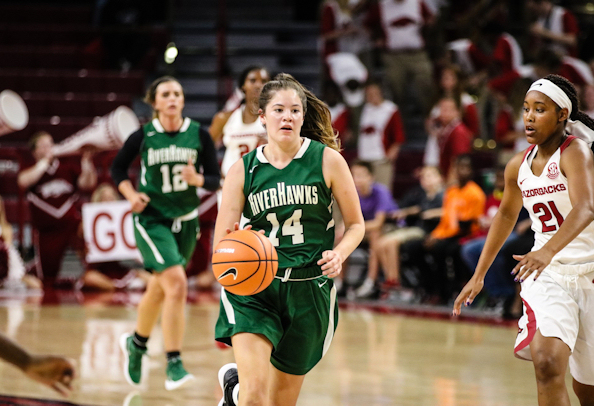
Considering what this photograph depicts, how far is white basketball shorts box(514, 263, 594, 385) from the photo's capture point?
142 inches

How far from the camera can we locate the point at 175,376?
5199 millimetres

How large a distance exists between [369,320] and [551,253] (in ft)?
16.5

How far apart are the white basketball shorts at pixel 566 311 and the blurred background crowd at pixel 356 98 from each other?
9.45 feet

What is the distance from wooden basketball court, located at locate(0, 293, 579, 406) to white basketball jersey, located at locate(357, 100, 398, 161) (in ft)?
8.77

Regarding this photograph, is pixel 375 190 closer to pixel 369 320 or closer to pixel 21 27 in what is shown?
pixel 369 320

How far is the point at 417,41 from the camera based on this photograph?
38.4 feet

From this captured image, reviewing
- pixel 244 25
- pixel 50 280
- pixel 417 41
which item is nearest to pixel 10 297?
pixel 50 280

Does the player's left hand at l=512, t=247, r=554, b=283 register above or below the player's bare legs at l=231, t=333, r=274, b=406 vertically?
above

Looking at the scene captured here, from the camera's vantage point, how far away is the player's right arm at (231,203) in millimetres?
3617

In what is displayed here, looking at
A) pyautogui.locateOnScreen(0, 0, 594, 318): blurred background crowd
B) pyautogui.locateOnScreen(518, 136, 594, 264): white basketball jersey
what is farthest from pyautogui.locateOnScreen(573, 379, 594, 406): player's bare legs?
pyautogui.locateOnScreen(0, 0, 594, 318): blurred background crowd

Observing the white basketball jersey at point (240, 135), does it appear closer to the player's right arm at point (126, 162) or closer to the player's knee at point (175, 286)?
the player's right arm at point (126, 162)

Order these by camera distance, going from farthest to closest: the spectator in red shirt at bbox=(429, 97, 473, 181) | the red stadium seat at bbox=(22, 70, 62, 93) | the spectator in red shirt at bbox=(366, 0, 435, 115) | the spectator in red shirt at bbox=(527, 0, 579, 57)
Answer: the red stadium seat at bbox=(22, 70, 62, 93) → the spectator in red shirt at bbox=(366, 0, 435, 115) → the spectator in red shirt at bbox=(527, 0, 579, 57) → the spectator in red shirt at bbox=(429, 97, 473, 181)

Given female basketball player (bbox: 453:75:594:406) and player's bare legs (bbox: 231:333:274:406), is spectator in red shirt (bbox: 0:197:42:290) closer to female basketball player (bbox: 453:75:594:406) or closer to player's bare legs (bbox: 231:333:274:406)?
player's bare legs (bbox: 231:333:274:406)

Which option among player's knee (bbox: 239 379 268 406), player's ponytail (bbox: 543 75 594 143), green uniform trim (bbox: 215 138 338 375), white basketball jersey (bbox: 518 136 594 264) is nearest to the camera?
player's knee (bbox: 239 379 268 406)
